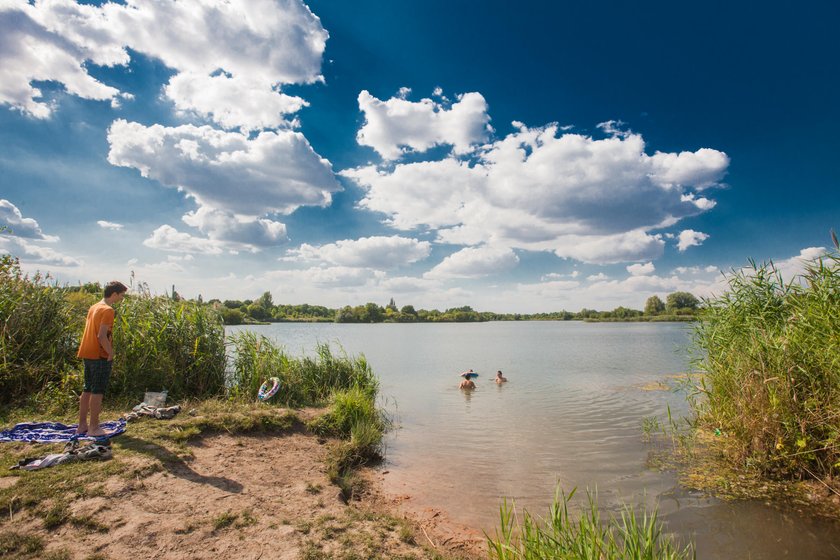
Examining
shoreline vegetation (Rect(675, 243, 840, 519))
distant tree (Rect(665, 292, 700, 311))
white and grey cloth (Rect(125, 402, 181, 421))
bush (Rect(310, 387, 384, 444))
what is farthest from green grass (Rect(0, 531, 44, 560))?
distant tree (Rect(665, 292, 700, 311))

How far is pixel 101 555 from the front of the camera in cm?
387

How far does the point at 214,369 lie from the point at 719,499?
11510mm

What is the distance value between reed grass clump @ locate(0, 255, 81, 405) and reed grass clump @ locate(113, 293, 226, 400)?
1309 mm

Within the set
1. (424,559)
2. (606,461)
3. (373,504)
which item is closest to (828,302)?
(606,461)

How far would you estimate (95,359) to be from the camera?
677cm

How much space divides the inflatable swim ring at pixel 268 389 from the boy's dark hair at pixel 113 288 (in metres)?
4.55

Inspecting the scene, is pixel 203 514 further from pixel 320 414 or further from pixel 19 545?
pixel 320 414

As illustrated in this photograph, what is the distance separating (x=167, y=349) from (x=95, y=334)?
3882mm

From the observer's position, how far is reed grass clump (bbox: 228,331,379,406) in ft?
37.2

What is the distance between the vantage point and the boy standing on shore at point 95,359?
6.66 m

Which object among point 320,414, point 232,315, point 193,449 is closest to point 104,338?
point 193,449

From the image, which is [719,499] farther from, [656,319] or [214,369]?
[656,319]

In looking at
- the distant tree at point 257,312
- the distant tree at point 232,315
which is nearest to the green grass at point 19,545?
the distant tree at point 232,315

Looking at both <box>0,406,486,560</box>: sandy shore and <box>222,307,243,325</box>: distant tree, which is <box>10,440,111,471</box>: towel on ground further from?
<box>222,307,243,325</box>: distant tree
